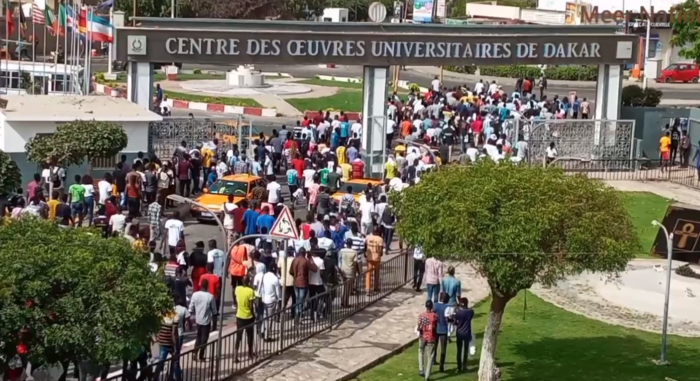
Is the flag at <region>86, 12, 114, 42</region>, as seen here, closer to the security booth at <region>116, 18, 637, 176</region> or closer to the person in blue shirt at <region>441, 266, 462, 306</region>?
the security booth at <region>116, 18, 637, 176</region>

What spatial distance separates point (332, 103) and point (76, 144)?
28.1 meters

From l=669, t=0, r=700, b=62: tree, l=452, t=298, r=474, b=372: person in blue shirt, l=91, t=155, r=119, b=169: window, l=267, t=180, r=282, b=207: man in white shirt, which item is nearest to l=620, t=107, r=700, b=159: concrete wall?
l=669, t=0, r=700, b=62: tree

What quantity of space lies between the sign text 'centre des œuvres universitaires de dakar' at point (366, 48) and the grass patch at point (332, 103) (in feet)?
52.4

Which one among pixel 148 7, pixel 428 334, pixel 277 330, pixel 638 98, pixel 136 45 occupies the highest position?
pixel 148 7

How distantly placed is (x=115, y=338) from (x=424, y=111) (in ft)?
93.1

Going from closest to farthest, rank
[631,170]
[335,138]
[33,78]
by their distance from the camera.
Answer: [335,138]
[631,170]
[33,78]

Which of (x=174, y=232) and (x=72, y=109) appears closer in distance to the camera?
(x=174, y=232)

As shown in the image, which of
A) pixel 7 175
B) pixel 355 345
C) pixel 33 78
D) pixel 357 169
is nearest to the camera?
pixel 355 345

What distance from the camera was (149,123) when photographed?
1340 inches

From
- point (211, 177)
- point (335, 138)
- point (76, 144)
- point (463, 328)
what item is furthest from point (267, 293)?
point (335, 138)

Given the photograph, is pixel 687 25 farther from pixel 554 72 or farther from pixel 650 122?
pixel 554 72

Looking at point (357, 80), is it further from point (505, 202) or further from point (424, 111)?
point (505, 202)

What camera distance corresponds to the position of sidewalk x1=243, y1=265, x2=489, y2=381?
20766 millimetres

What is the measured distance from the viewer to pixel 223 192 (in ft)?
101
